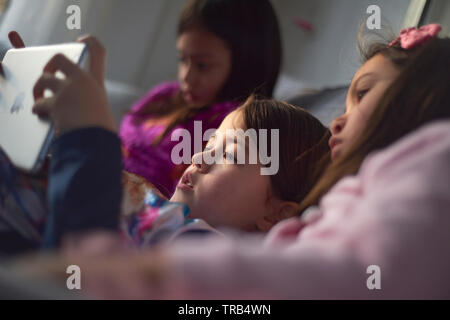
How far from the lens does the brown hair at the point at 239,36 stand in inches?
25.5

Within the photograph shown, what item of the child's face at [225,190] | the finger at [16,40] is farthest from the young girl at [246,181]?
the finger at [16,40]

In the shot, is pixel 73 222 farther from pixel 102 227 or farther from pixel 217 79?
pixel 217 79

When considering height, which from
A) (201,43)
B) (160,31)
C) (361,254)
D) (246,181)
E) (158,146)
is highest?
(160,31)

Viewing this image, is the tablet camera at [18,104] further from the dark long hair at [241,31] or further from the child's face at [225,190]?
the dark long hair at [241,31]

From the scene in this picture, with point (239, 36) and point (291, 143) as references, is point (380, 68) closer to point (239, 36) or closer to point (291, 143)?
point (291, 143)

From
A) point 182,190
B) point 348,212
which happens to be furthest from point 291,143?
point 348,212

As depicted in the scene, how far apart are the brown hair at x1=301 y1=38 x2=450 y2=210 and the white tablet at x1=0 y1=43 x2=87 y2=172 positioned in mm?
230

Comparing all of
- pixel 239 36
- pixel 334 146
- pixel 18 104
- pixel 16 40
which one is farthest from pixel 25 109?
pixel 239 36

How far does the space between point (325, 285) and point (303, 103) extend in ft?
→ 1.86

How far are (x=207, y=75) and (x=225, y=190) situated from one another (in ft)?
0.69

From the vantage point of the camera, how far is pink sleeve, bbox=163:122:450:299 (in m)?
0.24

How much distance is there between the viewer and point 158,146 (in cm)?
65

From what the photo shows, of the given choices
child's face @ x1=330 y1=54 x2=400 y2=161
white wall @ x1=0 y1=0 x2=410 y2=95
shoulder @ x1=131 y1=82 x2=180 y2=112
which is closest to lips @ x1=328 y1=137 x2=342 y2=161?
child's face @ x1=330 y1=54 x2=400 y2=161

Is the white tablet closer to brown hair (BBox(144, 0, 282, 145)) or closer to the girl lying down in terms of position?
the girl lying down
